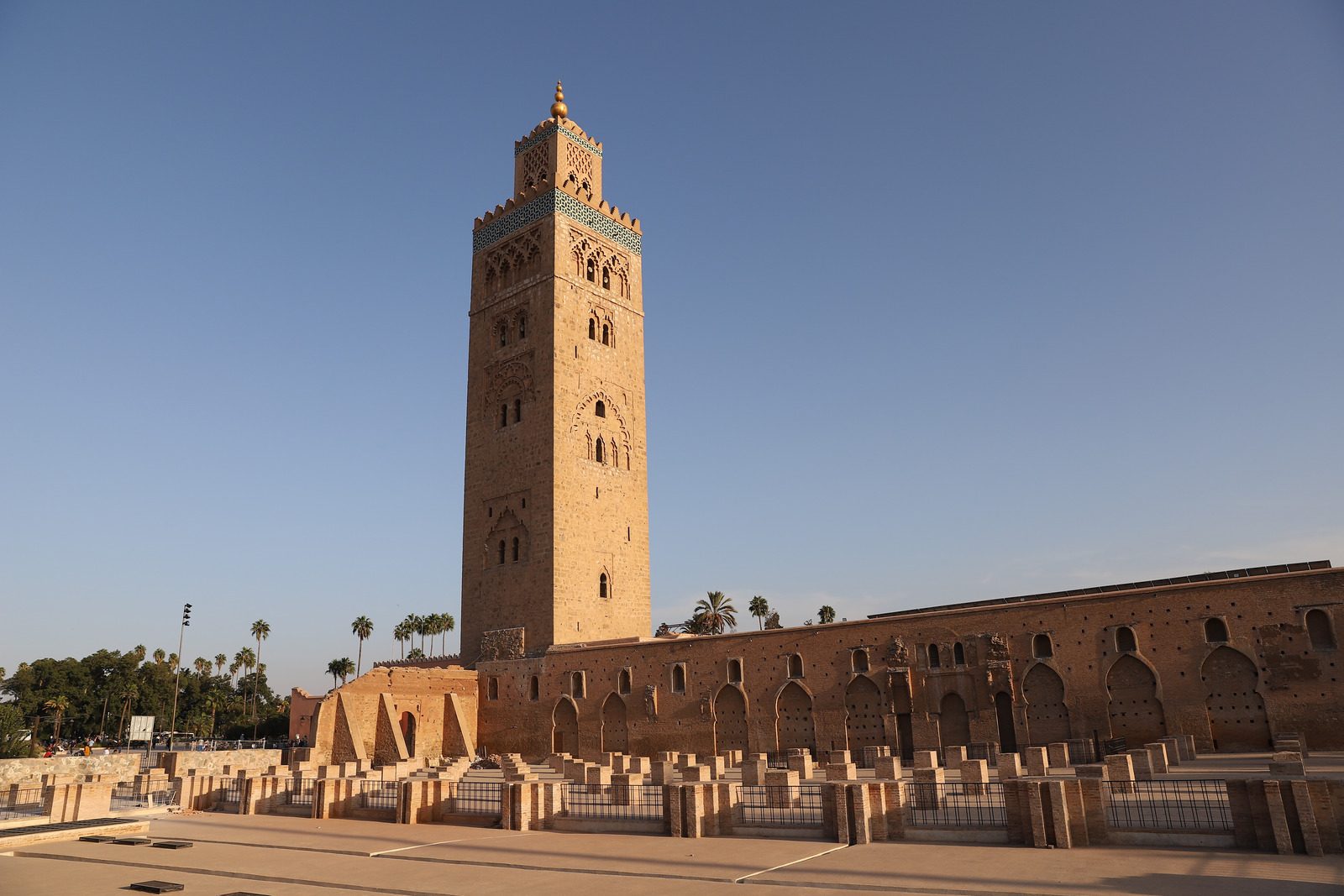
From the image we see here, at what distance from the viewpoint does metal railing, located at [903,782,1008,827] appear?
1178 cm

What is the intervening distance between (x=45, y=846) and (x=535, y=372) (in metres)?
23.4

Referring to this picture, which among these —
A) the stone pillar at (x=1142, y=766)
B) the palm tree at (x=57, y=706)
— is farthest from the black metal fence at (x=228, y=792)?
the palm tree at (x=57, y=706)

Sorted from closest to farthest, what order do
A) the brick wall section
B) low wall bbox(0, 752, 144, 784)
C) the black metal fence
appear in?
the black metal fence → the brick wall section → low wall bbox(0, 752, 144, 784)

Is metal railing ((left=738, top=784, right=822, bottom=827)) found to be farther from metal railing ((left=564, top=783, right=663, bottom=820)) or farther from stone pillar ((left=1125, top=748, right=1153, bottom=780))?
stone pillar ((left=1125, top=748, right=1153, bottom=780))

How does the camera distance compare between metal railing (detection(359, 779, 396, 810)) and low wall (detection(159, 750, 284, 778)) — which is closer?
metal railing (detection(359, 779, 396, 810))

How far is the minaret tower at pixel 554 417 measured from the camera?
32.8 m

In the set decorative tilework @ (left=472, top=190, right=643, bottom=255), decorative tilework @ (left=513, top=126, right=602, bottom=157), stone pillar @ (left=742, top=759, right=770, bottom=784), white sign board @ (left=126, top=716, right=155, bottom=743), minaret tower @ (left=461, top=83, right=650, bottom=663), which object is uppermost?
decorative tilework @ (left=513, top=126, right=602, bottom=157)

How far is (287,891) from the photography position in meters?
9.50

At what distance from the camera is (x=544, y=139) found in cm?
3800

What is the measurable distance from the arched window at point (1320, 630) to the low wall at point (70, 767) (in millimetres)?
26786

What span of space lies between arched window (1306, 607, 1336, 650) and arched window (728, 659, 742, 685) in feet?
45.4

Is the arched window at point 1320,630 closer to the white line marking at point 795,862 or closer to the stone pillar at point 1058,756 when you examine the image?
the stone pillar at point 1058,756

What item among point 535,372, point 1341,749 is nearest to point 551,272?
point 535,372

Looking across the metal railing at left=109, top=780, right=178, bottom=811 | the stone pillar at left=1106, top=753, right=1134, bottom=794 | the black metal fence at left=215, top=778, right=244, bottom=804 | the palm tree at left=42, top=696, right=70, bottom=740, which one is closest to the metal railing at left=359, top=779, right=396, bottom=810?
the black metal fence at left=215, top=778, right=244, bottom=804
